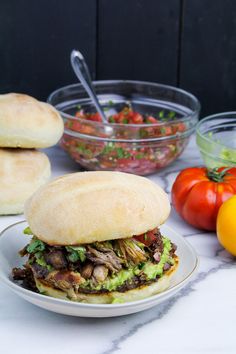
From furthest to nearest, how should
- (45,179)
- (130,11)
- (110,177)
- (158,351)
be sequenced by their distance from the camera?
(130,11) < (45,179) < (110,177) < (158,351)

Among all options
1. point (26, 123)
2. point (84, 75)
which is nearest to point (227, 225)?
point (26, 123)

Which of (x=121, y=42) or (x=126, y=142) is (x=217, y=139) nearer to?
(x=126, y=142)

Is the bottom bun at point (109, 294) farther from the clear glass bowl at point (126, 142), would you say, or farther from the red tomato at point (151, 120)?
the red tomato at point (151, 120)

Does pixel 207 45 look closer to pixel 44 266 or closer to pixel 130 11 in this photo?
pixel 130 11

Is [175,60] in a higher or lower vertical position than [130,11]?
lower

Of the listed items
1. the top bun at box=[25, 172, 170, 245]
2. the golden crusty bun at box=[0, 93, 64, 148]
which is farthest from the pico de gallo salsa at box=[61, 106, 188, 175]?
the top bun at box=[25, 172, 170, 245]

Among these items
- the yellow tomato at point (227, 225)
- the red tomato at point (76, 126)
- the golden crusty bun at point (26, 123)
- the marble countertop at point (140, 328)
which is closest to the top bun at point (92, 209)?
the marble countertop at point (140, 328)

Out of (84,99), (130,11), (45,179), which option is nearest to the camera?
(45,179)

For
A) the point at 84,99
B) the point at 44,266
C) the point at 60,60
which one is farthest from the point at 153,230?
the point at 60,60
